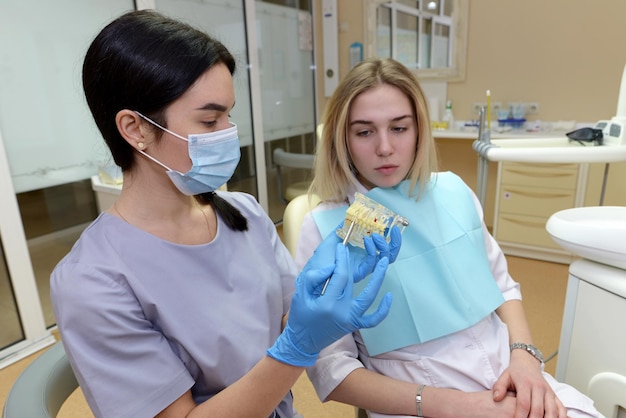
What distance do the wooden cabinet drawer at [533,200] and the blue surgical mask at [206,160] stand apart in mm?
2742

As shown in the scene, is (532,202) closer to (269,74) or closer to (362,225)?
(269,74)

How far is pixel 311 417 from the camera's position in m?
1.83

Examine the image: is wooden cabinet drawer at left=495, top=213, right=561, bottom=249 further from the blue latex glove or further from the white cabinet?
the blue latex glove

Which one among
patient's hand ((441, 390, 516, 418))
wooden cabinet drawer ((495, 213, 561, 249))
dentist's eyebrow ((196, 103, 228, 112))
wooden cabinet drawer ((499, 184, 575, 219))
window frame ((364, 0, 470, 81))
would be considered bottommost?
wooden cabinet drawer ((495, 213, 561, 249))

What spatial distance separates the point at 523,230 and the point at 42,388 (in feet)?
10.4

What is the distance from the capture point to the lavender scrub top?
0.73 metres

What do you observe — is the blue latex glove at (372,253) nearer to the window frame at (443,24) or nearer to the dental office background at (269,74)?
the dental office background at (269,74)

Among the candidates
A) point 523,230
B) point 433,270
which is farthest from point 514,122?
point 433,270

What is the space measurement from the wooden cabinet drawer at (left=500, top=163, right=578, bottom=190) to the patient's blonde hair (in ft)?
7.15

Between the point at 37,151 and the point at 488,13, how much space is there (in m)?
3.40

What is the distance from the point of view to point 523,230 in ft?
10.5

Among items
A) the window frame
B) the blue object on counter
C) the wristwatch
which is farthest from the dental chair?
the window frame

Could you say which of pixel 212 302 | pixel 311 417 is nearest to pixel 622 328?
pixel 212 302

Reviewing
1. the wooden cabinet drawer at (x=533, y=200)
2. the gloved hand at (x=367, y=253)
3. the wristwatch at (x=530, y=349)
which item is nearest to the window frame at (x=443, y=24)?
the wooden cabinet drawer at (x=533, y=200)
